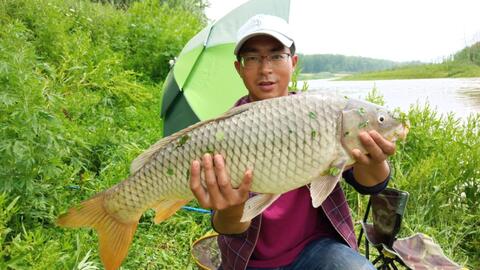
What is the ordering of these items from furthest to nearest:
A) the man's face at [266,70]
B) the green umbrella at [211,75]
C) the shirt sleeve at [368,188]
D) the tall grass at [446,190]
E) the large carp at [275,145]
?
1. the green umbrella at [211,75]
2. the tall grass at [446,190]
3. the man's face at [266,70]
4. the shirt sleeve at [368,188]
5. the large carp at [275,145]

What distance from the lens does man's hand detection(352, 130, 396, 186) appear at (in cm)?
108

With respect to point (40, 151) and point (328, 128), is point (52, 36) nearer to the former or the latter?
point (40, 151)

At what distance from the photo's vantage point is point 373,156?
1132 millimetres

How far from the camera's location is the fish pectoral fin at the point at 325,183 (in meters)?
1.08

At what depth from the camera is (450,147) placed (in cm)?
278

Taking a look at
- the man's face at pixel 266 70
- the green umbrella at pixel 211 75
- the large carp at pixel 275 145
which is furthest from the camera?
the green umbrella at pixel 211 75

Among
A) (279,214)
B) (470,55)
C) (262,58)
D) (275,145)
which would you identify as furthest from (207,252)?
(470,55)

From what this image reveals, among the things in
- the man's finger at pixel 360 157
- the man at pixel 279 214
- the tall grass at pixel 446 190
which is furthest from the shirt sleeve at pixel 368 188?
the tall grass at pixel 446 190

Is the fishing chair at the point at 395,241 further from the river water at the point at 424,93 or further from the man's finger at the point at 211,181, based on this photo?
the man's finger at the point at 211,181

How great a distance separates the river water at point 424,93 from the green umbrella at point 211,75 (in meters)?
0.57

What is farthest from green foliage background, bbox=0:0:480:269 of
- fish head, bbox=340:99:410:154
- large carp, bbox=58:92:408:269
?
fish head, bbox=340:99:410:154

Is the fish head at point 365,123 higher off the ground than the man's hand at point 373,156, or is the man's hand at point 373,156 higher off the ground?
the fish head at point 365,123

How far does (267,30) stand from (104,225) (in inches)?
30.3

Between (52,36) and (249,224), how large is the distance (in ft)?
11.7
